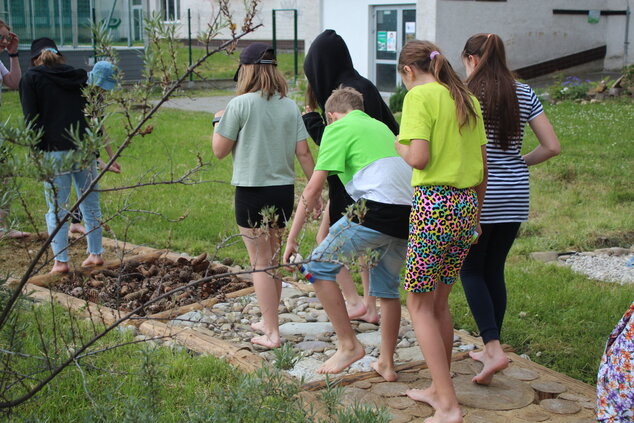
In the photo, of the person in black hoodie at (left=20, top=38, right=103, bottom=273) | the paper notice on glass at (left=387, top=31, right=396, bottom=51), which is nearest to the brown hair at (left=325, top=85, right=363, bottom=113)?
the person in black hoodie at (left=20, top=38, right=103, bottom=273)

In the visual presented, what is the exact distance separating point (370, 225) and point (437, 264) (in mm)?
529

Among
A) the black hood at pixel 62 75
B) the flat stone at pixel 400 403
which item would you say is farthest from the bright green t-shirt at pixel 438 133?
the black hood at pixel 62 75

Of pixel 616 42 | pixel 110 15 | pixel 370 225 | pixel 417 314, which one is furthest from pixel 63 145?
pixel 616 42

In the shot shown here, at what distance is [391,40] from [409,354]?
1677 centimetres

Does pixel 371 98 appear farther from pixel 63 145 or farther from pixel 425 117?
pixel 63 145

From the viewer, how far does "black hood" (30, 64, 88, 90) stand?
251 inches

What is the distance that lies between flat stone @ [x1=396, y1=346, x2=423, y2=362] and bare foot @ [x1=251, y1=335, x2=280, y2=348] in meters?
0.79

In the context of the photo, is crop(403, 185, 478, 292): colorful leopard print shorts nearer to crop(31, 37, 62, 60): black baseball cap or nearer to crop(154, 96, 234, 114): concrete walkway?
crop(31, 37, 62, 60): black baseball cap

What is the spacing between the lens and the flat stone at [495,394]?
412 cm

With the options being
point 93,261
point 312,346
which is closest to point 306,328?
point 312,346

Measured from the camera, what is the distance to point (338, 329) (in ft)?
15.1

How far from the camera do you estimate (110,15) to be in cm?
2098

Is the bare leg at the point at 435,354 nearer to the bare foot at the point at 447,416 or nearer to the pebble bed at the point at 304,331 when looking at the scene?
the bare foot at the point at 447,416

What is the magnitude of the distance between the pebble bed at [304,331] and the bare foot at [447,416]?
94 cm
